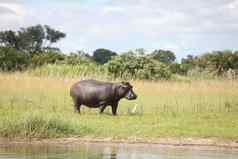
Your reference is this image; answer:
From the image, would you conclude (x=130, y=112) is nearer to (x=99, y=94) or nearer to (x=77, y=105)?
(x=99, y=94)

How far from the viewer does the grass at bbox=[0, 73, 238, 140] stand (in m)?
16.7

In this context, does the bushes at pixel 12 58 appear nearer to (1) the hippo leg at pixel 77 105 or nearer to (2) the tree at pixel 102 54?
(1) the hippo leg at pixel 77 105

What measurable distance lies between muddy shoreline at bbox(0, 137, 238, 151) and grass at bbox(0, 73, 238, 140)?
20 centimetres

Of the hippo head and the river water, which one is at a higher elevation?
the hippo head

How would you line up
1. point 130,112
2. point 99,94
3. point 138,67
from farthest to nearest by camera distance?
point 138,67, point 130,112, point 99,94

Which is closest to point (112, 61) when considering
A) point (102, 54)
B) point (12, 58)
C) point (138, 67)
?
point (138, 67)

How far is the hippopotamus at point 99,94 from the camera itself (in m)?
21.3

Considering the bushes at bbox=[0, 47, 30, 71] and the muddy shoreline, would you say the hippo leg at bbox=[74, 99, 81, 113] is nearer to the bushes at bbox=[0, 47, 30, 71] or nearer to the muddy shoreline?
the muddy shoreline

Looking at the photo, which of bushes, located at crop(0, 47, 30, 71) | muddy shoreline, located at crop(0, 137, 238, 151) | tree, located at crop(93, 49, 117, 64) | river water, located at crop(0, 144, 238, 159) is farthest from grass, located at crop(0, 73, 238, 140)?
tree, located at crop(93, 49, 117, 64)

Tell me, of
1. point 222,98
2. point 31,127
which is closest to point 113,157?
point 31,127

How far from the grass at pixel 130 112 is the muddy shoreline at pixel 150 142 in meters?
0.20

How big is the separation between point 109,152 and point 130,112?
283 inches

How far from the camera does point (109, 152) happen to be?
14578mm

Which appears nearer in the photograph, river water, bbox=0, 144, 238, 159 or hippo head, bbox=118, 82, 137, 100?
river water, bbox=0, 144, 238, 159
